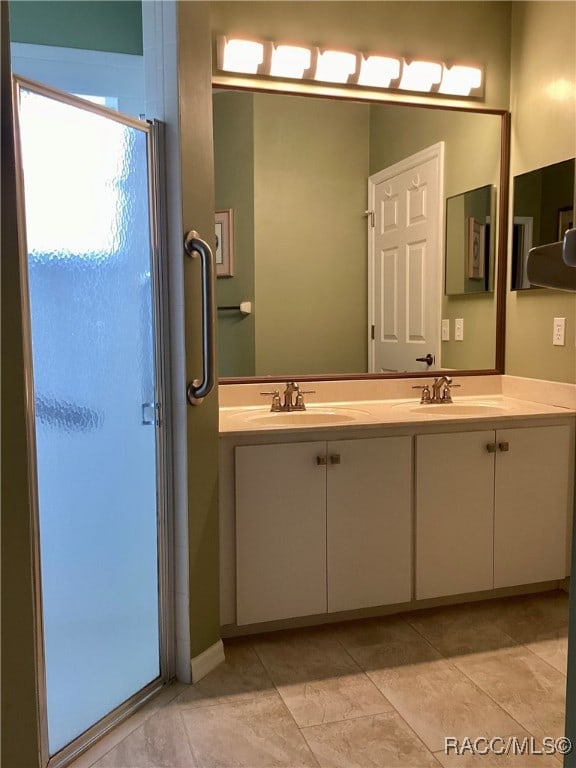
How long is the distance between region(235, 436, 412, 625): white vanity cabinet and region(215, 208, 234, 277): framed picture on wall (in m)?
0.76

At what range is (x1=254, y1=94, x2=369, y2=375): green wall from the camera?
2.64 m

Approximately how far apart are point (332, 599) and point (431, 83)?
6.83 feet

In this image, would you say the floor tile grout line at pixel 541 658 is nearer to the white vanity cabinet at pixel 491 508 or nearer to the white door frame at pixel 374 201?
the white vanity cabinet at pixel 491 508

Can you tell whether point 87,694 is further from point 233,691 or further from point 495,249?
point 495,249

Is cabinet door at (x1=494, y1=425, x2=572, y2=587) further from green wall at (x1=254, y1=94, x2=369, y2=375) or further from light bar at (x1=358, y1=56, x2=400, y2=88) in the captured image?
light bar at (x1=358, y1=56, x2=400, y2=88)

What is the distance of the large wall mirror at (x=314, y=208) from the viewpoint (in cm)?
260

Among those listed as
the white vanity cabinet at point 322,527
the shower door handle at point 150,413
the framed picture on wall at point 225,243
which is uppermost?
the framed picture on wall at point 225,243

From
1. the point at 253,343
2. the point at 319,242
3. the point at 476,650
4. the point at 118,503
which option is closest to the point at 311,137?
the point at 319,242

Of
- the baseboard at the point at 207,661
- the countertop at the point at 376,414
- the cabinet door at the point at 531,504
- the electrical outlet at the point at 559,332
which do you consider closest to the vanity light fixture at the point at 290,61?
the countertop at the point at 376,414

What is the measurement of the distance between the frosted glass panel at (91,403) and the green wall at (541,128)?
5.48 feet

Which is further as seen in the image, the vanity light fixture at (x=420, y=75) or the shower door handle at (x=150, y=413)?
the vanity light fixture at (x=420, y=75)

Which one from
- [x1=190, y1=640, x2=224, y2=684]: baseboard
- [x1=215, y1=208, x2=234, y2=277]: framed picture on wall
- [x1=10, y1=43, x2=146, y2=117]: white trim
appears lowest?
[x1=190, y1=640, x2=224, y2=684]: baseboard

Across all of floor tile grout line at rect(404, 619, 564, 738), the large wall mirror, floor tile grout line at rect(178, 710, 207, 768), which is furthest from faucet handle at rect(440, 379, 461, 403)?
floor tile grout line at rect(178, 710, 207, 768)

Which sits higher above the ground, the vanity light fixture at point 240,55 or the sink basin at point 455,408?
the vanity light fixture at point 240,55
